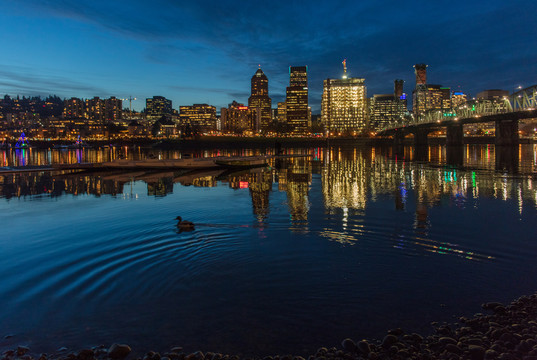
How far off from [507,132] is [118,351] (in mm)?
103480

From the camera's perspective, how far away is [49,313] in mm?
6895

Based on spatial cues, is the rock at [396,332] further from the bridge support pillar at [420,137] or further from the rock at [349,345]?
the bridge support pillar at [420,137]

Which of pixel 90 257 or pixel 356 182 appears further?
pixel 356 182

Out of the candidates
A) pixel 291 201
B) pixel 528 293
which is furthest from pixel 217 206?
pixel 528 293

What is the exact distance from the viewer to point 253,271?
8.95m

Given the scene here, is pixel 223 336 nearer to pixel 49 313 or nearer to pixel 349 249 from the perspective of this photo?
pixel 49 313

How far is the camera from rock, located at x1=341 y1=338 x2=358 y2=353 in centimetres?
564

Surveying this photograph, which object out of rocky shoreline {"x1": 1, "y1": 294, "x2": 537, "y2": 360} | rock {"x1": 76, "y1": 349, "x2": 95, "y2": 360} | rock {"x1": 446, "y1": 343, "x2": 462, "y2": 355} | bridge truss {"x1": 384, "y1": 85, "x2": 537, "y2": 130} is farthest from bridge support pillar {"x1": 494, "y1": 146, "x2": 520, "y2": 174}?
rock {"x1": 76, "y1": 349, "x2": 95, "y2": 360}

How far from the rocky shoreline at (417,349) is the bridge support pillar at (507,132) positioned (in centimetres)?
9837

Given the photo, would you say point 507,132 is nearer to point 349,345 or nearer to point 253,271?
point 253,271

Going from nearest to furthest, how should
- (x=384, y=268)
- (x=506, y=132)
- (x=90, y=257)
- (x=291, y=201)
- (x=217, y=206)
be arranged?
(x=384, y=268) < (x=90, y=257) < (x=217, y=206) < (x=291, y=201) < (x=506, y=132)

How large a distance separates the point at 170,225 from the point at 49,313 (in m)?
A: 6.92

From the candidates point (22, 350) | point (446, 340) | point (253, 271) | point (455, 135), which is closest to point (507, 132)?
point (455, 135)

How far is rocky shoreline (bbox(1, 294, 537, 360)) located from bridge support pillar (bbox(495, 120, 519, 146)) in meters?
98.4
